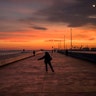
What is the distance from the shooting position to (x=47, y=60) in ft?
81.6

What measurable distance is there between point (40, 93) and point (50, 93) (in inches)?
16.5

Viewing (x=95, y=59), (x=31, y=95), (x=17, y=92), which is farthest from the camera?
(x=95, y=59)

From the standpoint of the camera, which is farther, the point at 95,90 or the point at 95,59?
the point at 95,59

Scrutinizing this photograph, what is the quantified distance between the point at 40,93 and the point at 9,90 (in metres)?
1.71

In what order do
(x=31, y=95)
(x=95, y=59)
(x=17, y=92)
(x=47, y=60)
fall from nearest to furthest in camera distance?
(x=31, y=95) < (x=17, y=92) < (x=47, y=60) < (x=95, y=59)

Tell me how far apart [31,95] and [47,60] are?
13.4m

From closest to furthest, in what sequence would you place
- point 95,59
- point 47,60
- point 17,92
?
1. point 17,92
2. point 47,60
3. point 95,59

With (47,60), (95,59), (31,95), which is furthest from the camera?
(95,59)

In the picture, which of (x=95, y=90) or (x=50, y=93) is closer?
(x=50, y=93)

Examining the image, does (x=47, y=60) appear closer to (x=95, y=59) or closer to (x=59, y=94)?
(x=59, y=94)

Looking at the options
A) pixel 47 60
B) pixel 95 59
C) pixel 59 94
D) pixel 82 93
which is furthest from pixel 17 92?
pixel 95 59

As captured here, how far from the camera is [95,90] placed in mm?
12922

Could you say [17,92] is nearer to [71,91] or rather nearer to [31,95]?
[31,95]

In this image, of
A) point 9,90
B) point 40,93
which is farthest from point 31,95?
point 9,90
